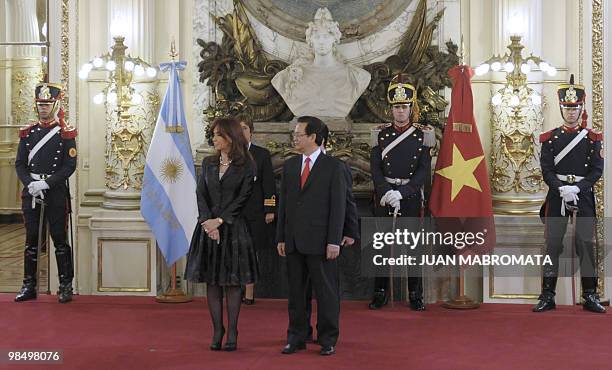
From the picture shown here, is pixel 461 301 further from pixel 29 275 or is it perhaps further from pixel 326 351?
pixel 29 275

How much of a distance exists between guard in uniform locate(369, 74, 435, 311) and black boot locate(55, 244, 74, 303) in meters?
2.51

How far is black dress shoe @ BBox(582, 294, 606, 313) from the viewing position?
6.91 m

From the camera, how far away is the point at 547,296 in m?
7.04

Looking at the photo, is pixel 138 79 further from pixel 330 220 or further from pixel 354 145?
pixel 330 220

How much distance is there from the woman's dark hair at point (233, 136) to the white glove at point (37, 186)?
235 centimetres

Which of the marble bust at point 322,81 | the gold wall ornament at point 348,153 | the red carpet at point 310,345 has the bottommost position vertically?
the red carpet at point 310,345

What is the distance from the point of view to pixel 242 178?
547 centimetres

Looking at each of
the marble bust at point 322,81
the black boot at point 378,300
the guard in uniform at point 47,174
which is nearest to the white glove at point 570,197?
the black boot at point 378,300

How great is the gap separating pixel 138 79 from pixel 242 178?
296cm

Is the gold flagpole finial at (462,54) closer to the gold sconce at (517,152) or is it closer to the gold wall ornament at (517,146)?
the gold sconce at (517,152)

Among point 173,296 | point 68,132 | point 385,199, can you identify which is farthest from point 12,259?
point 385,199

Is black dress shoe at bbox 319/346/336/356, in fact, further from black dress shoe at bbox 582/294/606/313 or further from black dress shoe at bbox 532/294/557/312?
black dress shoe at bbox 582/294/606/313

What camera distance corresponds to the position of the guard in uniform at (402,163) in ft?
23.2

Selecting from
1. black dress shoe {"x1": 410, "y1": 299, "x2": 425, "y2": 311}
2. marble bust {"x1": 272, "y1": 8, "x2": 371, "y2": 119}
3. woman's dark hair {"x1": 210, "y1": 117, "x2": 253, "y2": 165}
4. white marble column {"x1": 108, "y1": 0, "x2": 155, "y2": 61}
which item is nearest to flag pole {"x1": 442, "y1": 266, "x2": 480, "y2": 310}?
black dress shoe {"x1": 410, "y1": 299, "x2": 425, "y2": 311}
